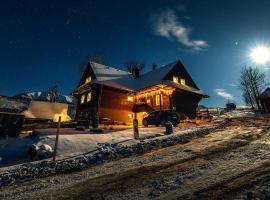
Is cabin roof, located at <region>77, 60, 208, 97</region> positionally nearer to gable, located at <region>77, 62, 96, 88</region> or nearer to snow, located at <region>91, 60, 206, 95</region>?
snow, located at <region>91, 60, 206, 95</region>

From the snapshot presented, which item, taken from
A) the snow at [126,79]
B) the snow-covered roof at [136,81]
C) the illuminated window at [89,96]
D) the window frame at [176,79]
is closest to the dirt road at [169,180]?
the snow at [126,79]

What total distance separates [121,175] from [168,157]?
2342 millimetres

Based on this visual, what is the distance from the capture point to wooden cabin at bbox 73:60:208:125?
26062 millimetres

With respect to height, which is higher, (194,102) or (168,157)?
(194,102)

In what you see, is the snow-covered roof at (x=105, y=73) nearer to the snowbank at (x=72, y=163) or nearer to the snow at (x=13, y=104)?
the snow at (x=13, y=104)

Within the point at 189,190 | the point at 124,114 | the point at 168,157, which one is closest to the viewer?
the point at 189,190

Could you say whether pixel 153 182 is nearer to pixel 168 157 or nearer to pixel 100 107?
pixel 168 157

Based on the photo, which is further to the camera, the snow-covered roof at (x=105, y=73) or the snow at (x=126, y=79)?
the snow-covered roof at (x=105, y=73)

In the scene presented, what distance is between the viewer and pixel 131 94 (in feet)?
95.5

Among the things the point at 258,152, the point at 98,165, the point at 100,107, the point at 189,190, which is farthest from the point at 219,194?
the point at 100,107

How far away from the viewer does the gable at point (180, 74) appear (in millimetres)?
29812

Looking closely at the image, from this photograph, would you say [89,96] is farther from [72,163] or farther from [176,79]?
[72,163]

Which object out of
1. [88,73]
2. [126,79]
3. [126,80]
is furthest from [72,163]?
[126,79]

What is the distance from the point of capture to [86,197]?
4.74 metres
